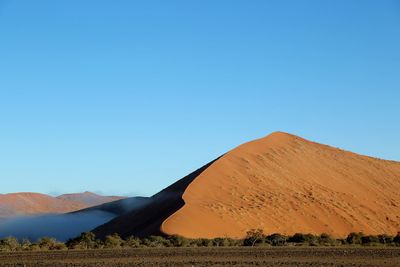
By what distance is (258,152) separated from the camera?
217ft

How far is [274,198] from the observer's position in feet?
177

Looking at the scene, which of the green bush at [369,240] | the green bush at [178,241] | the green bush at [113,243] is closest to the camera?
the green bush at [178,241]

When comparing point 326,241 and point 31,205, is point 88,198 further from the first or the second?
point 326,241

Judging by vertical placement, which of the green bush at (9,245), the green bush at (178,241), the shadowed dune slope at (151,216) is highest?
the shadowed dune slope at (151,216)

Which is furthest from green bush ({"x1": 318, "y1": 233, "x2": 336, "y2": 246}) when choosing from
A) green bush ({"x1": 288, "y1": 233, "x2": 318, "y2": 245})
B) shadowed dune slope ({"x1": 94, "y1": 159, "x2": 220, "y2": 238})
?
shadowed dune slope ({"x1": 94, "y1": 159, "x2": 220, "y2": 238})

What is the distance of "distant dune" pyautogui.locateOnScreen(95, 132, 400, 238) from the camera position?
47875mm

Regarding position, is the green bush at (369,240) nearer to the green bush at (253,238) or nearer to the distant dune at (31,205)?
the green bush at (253,238)

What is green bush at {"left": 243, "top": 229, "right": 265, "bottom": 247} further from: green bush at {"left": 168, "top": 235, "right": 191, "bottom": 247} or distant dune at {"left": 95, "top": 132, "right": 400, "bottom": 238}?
green bush at {"left": 168, "top": 235, "right": 191, "bottom": 247}

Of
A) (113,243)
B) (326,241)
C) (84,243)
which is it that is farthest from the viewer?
(84,243)

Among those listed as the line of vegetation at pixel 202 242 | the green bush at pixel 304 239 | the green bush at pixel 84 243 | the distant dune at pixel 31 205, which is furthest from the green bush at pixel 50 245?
the distant dune at pixel 31 205

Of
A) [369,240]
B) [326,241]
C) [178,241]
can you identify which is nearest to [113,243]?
[178,241]

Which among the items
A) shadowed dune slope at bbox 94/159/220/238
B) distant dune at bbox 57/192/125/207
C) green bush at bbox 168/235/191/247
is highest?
distant dune at bbox 57/192/125/207

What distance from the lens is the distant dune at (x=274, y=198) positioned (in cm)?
4788

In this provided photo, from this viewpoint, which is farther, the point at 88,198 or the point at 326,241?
the point at 88,198
